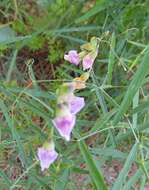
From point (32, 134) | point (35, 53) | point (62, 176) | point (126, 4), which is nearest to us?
point (62, 176)

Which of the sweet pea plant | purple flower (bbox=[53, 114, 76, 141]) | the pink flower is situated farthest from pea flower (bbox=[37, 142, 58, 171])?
the pink flower

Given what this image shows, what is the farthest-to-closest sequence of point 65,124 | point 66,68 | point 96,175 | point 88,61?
1. point 66,68
2. point 88,61
3. point 96,175
4. point 65,124

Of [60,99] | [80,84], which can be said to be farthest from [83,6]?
[60,99]

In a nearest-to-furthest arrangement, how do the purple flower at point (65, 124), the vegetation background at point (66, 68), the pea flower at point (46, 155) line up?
the purple flower at point (65, 124)
the pea flower at point (46, 155)
the vegetation background at point (66, 68)

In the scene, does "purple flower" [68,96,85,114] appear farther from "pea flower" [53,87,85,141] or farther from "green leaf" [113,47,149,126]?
"green leaf" [113,47,149,126]

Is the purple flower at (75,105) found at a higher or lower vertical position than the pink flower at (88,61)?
lower

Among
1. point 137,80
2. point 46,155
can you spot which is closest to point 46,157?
point 46,155

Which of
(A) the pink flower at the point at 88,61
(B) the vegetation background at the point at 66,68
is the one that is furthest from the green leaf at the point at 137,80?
(B) the vegetation background at the point at 66,68

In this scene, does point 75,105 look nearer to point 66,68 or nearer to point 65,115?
point 65,115

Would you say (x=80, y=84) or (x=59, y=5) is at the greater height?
(x=59, y=5)

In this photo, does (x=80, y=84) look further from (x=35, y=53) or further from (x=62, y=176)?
(x=35, y=53)

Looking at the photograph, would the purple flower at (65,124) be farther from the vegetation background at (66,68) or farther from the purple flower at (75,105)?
the vegetation background at (66,68)
